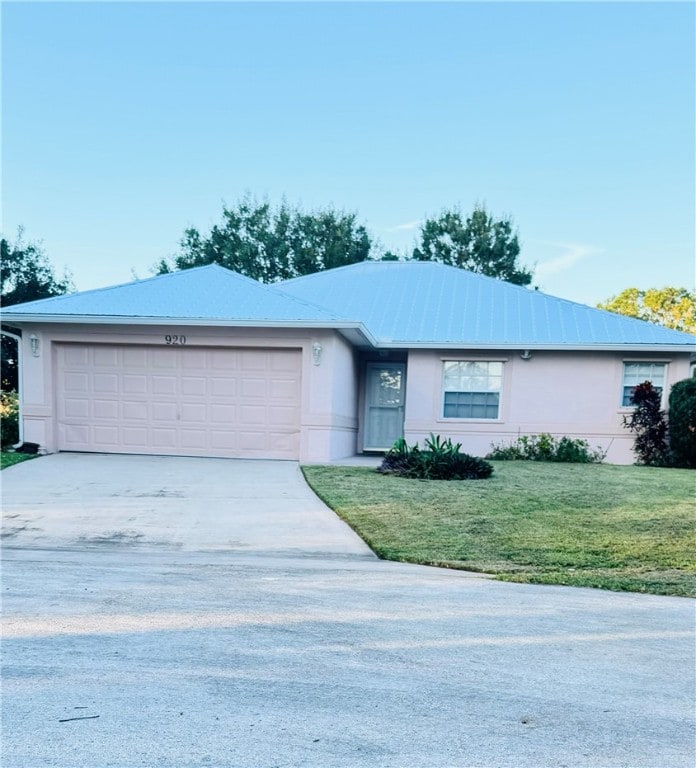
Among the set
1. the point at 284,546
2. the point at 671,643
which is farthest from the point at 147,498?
the point at 671,643

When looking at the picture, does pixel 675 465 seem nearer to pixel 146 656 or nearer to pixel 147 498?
pixel 147 498

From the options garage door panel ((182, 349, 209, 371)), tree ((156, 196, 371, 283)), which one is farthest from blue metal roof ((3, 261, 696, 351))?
tree ((156, 196, 371, 283))

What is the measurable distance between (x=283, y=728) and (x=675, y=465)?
12420mm

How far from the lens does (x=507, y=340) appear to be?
12.3 metres

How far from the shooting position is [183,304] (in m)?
10.6

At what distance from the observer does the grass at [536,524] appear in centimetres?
414

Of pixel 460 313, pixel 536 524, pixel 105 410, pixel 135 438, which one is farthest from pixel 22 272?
pixel 536 524

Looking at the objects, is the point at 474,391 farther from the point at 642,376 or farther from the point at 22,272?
the point at 22,272

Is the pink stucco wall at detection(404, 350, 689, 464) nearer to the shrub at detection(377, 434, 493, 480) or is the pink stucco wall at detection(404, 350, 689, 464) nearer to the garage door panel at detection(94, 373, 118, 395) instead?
the shrub at detection(377, 434, 493, 480)

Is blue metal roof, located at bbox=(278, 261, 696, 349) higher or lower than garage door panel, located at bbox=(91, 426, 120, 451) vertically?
higher

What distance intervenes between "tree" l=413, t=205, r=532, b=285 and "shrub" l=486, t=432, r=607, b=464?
18.8m

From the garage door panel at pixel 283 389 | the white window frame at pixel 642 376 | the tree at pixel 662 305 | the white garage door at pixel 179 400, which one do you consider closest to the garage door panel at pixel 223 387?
the white garage door at pixel 179 400

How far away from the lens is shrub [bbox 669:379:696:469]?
1128 centimetres

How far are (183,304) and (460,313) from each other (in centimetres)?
698
